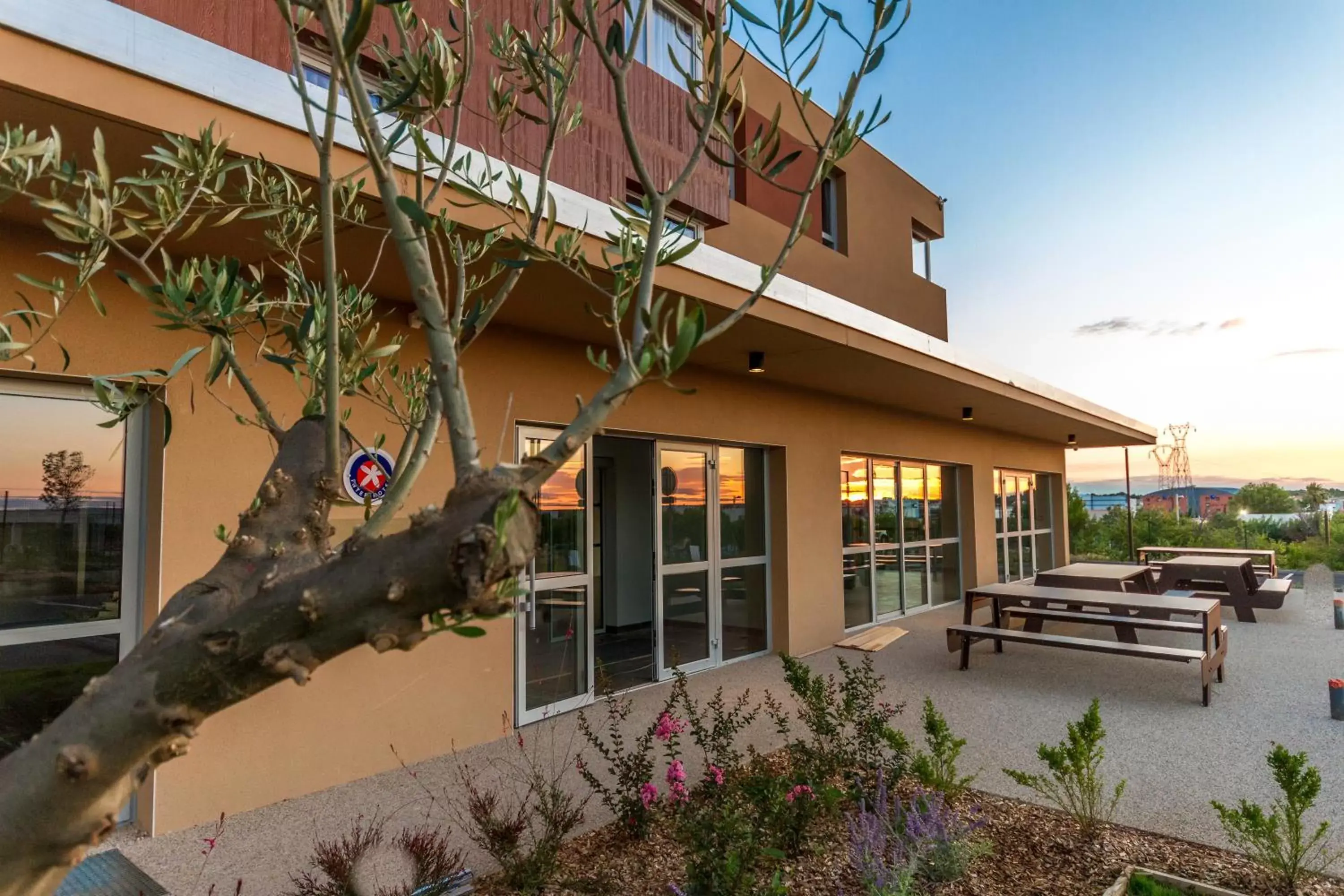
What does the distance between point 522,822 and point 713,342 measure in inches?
156

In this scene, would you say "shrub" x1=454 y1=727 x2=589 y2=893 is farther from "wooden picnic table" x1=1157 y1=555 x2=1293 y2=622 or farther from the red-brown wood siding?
"wooden picnic table" x1=1157 y1=555 x2=1293 y2=622

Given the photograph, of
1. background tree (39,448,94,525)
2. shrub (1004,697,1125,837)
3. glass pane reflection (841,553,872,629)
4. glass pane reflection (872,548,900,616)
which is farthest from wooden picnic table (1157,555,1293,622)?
background tree (39,448,94,525)

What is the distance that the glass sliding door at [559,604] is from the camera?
588cm

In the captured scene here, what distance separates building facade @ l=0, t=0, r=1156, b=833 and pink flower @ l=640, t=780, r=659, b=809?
77 centimetres

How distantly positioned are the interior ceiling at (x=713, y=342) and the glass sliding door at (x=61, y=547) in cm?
102

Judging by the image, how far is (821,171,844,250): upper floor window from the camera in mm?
12453

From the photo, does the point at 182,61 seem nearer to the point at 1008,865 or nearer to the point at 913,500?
the point at 1008,865

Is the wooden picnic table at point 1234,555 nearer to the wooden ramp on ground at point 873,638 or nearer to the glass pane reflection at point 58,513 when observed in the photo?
the wooden ramp on ground at point 873,638

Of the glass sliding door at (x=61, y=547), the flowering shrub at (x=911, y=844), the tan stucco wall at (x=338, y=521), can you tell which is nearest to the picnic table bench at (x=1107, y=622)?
the tan stucco wall at (x=338, y=521)

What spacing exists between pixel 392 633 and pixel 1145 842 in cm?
403

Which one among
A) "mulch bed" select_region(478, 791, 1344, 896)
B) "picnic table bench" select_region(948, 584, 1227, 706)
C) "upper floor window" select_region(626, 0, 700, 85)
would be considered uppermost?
"upper floor window" select_region(626, 0, 700, 85)

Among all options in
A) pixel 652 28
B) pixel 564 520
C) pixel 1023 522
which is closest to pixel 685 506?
pixel 564 520

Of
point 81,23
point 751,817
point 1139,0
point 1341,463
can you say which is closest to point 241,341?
point 81,23

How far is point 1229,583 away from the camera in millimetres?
10609
